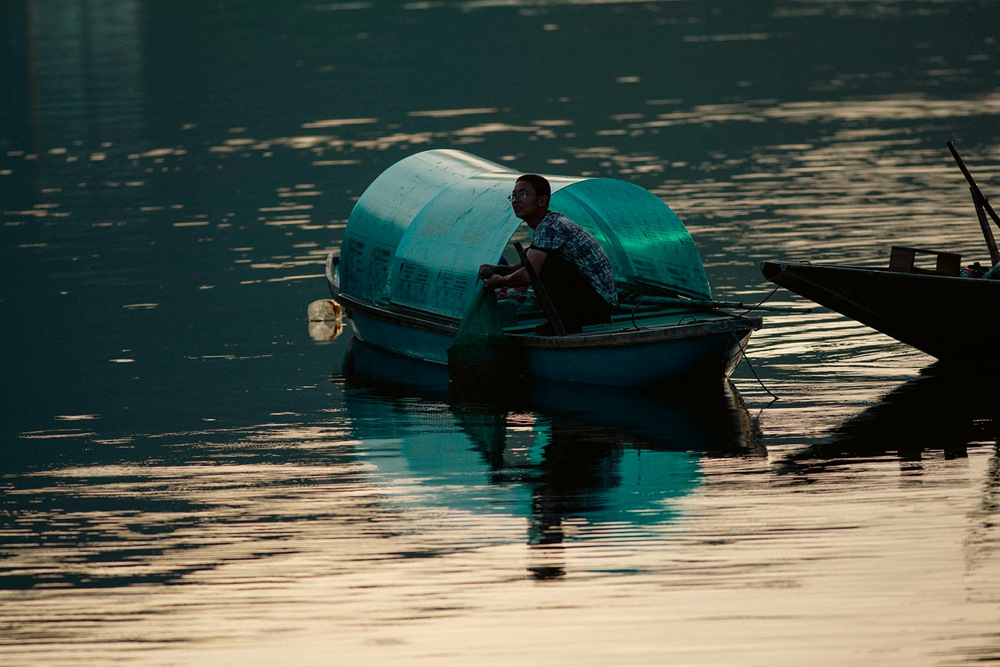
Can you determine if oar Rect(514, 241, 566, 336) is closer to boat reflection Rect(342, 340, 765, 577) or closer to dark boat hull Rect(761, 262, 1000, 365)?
boat reflection Rect(342, 340, 765, 577)

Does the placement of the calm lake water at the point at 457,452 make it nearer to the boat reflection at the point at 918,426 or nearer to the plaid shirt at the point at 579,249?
the boat reflection at the point at 918,426

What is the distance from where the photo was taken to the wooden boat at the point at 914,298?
13055 mm

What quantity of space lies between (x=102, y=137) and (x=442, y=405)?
69.2ft

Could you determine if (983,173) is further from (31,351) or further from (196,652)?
(196,652)

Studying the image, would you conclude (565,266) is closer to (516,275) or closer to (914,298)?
(516,275)

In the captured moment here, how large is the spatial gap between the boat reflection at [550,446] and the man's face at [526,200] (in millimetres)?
1504

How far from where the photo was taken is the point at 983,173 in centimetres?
2502

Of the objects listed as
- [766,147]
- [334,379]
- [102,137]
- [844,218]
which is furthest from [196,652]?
[102,137]

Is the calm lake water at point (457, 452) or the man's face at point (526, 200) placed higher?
the man's face at point (526, 200)

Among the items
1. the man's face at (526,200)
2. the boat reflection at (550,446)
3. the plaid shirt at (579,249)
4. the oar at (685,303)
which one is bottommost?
the boat reflection at (550,446)

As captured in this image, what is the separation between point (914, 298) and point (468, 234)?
3.92 meters

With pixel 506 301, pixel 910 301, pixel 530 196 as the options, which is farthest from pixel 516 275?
pixel 910 301

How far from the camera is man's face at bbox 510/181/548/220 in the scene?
1382 cm

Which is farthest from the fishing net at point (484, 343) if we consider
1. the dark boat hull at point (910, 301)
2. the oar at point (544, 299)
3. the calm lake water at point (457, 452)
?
the dark boat hull at point (910, 301)
